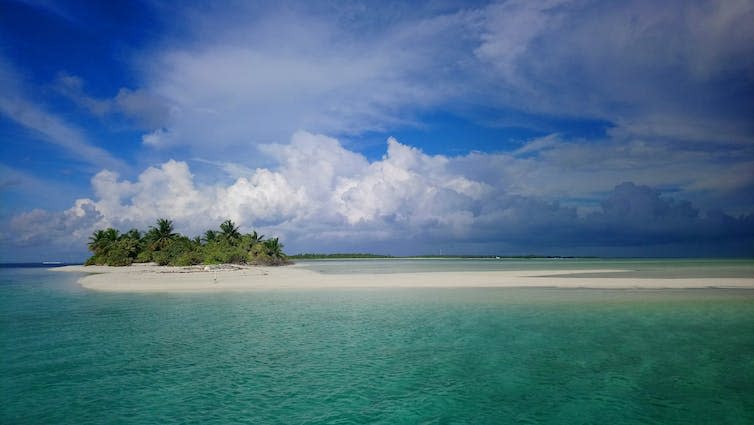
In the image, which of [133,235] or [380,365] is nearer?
[380,365]

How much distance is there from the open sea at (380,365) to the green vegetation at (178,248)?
58653mm

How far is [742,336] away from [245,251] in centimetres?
8775

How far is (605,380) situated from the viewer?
1295cm

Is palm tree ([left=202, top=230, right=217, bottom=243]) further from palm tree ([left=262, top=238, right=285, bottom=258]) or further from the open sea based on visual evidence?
the open sea

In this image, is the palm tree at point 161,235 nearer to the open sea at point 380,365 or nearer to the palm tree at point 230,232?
the palm tree at point 230,232

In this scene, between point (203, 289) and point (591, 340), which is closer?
point (591, 340)

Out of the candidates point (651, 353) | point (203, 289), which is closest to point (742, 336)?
point (651, 353)

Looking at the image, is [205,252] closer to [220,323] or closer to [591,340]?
[220,323]

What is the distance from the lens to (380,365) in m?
14.5

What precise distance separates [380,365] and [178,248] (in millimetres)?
79354

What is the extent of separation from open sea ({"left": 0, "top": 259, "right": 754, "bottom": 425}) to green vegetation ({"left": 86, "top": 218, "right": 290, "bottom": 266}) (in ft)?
192

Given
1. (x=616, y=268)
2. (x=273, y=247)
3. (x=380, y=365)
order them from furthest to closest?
(x=273, y=247), (x=616, y=268), (x=380, y=365)

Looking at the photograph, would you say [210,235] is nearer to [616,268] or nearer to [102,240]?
[102,240]

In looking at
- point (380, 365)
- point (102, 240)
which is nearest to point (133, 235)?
point (102, 240)
